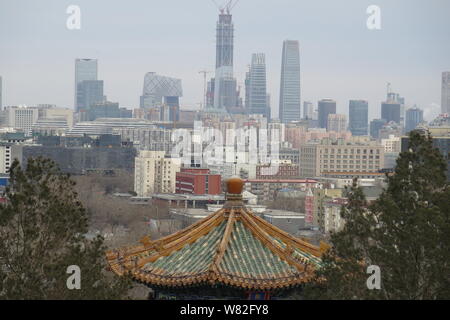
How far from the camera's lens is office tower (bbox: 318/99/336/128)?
99.6 metres

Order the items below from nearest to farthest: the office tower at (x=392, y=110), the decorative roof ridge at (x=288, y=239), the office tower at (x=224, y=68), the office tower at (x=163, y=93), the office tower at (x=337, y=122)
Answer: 1. the decorative roof ridge at (x=288, y=239)
2. the office tower at (x=224, y=68)
3. the office tower at (x=392, y=110)
4. the office tower at (x=337, y=122)
5. the office tower at (x=163, y=93)

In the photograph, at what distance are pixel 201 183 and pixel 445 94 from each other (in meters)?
20.7

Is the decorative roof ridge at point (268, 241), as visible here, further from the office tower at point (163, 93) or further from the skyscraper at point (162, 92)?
the skyscraper at point (162, 92)

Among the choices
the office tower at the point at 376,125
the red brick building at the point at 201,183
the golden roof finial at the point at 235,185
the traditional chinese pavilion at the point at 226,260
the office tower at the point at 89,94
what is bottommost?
the red brick building at the point at 201,183

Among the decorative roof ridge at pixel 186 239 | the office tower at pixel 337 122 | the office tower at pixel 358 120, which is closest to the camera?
the decorative roof ridge at pixel 186 239

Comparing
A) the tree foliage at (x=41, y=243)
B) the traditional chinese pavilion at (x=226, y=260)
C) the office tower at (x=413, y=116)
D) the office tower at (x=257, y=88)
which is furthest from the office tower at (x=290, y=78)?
the tree foliage at (x=41, y=243)

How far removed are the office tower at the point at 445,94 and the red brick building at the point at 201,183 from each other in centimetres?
1588

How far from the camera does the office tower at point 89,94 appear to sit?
93250 millimetres

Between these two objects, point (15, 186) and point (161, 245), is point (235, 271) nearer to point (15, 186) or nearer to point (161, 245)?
point (161, 245)

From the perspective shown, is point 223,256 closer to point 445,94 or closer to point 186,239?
point 186,239

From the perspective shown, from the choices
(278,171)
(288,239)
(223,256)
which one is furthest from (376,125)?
(223,256)
